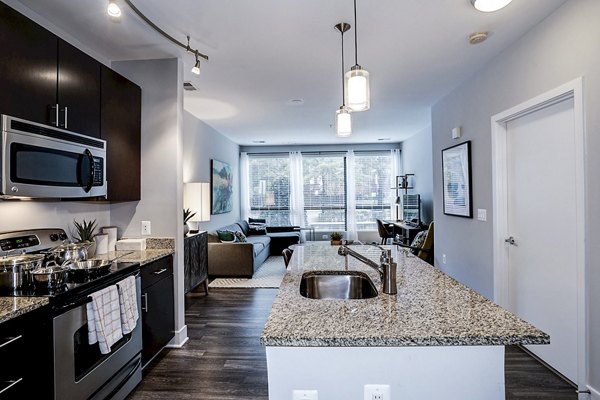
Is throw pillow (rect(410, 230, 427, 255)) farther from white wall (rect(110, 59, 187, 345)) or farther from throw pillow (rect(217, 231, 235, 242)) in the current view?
white wall (rect(110, 59, 187, 345))

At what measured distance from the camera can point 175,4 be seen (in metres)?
2.16

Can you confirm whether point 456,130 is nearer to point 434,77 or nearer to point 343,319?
point 434,77

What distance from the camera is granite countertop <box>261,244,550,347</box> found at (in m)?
1.05

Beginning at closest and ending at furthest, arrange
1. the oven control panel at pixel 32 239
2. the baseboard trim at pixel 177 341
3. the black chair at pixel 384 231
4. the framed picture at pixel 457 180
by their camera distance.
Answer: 1. the oven control panel at pixel 32 239
2. the baseboard trim at pixel 177 341
3. the framed picture at pixel 457 180
4. the black chair at pixel 384 231

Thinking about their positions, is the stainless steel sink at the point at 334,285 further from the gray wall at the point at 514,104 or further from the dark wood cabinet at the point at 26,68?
the dark wood cabinet at the point at 26,68

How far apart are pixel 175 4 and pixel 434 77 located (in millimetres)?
2711

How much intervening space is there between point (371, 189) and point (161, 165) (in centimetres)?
610

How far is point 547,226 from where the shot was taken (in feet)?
8.31

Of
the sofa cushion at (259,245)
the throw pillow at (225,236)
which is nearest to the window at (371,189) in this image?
the sofa cushion at (259,245)

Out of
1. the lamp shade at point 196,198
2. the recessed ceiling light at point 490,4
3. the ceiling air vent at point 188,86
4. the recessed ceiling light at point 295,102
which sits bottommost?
the lamp shade at point 196,198

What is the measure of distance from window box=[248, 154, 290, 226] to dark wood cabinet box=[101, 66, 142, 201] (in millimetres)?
5337

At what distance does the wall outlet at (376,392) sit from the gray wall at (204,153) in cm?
428

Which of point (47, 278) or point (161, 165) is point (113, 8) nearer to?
point (161, 165)

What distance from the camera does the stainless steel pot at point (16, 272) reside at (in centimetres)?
164
